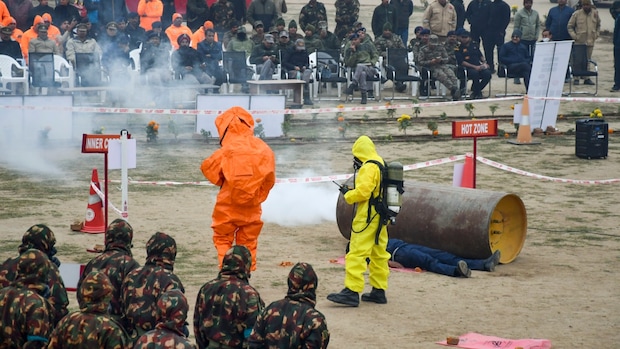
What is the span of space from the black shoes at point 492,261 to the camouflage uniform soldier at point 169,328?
22.3 ft

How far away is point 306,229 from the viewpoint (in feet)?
49.4

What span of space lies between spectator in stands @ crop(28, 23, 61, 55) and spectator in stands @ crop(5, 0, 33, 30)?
2.16 meters

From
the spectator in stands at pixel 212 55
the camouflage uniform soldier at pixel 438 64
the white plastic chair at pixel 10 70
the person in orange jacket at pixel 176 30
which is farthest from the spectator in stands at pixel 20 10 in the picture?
the camouflage uniform soldier at pixel 438 64

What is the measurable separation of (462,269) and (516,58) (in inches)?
602

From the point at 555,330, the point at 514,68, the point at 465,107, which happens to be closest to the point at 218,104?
the point at 465,107

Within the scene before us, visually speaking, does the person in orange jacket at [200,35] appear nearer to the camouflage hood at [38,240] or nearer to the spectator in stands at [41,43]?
the spectator in stands at [41,43]

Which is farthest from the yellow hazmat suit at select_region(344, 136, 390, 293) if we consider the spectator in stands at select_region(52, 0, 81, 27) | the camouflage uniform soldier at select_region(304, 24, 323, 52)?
the spectator in stands at select_region(52, 0, 81, 27)

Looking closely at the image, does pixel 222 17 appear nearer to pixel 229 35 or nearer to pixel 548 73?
pixel 229 35

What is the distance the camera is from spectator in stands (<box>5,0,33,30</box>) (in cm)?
2645

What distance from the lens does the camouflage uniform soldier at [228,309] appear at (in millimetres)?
7719

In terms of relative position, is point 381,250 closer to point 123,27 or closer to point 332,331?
point 332,331

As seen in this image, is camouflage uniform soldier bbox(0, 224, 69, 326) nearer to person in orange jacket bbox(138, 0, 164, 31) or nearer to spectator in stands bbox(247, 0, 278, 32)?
person in orange jacket bbox(138, 0, 164, 31)

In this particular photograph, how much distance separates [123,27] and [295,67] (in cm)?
425

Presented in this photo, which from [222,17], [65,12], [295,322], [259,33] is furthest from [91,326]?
[222,17]
